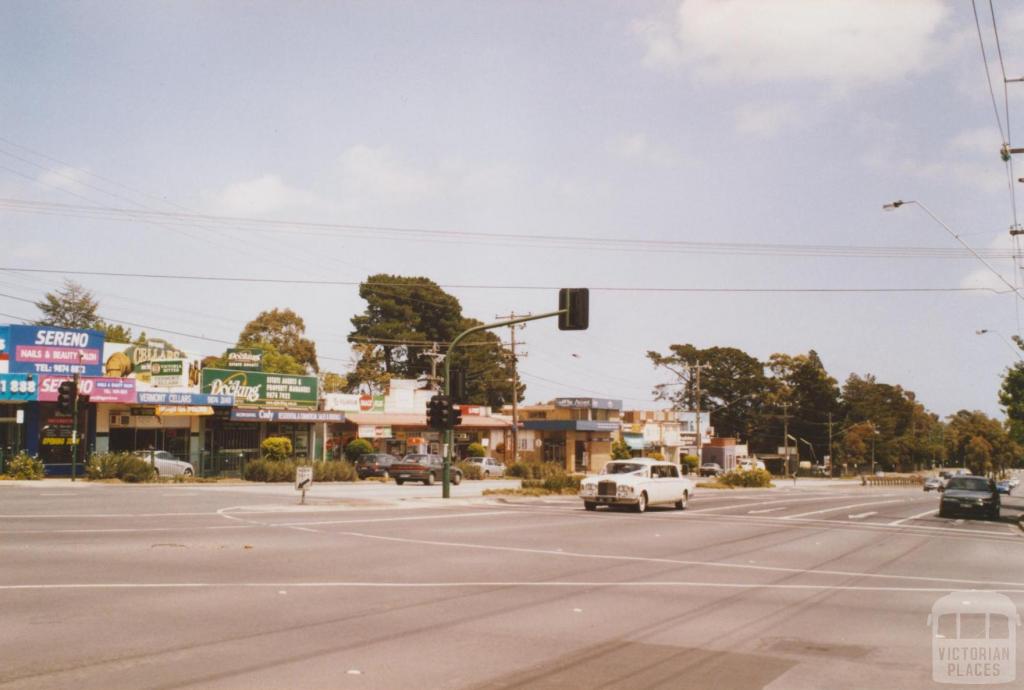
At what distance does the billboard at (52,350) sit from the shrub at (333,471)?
39.1 ft

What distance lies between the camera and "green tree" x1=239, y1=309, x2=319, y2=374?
299 feet

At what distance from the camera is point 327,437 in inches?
2381

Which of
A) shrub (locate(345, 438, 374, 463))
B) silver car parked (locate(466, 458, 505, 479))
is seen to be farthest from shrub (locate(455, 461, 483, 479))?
shrub (locate(345, 438, 374, 463))

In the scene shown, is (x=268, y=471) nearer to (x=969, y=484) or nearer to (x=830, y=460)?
(x=969, y=484)

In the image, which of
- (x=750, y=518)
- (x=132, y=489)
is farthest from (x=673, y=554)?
(x=132, y=489)

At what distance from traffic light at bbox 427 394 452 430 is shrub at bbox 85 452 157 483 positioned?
48.4 feet

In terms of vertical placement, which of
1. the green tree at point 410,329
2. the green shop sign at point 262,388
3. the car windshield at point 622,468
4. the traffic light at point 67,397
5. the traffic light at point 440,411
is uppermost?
the green tree at point 410,329

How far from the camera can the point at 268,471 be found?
146 ft

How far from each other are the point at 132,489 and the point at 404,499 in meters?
10.5

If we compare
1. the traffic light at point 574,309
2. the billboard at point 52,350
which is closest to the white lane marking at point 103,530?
the traffic light at point 574,309

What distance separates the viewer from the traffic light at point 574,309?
26.5 metres

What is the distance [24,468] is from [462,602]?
33990mm

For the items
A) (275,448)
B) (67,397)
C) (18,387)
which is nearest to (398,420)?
(275,448)

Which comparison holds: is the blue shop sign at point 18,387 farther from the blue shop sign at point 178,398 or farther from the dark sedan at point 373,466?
the dark sedan at point 373,466
